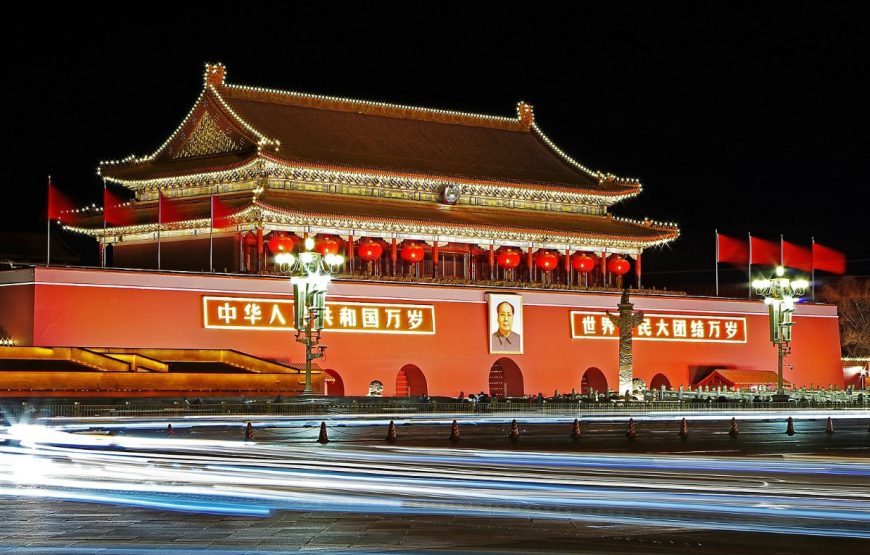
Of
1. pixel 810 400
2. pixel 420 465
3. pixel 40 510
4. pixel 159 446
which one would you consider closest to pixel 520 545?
pixel 40 510

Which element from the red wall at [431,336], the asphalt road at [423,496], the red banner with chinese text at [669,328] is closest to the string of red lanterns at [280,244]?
the red wall at [431,336]

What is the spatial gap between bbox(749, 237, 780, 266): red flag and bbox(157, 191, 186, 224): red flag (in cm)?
2026

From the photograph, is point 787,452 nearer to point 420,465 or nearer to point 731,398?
point 420,465

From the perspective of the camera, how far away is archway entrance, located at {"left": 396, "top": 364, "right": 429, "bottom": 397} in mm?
46312

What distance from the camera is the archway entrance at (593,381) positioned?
50.7 m

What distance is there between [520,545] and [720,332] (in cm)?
4312

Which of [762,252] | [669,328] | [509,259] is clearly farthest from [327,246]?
[762,252]

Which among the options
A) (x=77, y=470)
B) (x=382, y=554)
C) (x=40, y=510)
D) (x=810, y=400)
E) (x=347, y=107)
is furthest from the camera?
(x=347, y=107)

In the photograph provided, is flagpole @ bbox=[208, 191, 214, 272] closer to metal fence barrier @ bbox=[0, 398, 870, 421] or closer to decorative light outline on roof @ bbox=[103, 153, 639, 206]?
decorative light outline on roof @ bbox=[103, 153, 639, 206]

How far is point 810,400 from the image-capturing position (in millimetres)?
44312

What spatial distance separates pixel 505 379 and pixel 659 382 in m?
6.42

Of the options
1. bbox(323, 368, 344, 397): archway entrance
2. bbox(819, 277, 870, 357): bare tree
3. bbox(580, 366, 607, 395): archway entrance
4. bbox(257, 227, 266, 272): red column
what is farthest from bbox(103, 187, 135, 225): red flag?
bbox(819, 277, 870, 357): bare tree

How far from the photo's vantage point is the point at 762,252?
52.6 metres

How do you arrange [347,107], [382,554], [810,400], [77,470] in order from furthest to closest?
[347,107] < [810,400] < [77,470] < [382,554]
